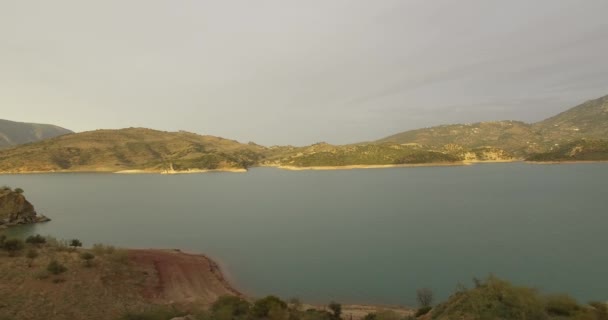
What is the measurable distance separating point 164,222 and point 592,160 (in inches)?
7829

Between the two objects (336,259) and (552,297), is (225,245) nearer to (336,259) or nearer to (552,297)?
(336,259)

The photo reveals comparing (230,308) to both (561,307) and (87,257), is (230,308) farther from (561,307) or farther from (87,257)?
(87,257)

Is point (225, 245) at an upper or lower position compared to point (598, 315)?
lower

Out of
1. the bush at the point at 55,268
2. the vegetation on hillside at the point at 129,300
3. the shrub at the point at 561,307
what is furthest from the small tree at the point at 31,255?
the shrub at the point at 561,307

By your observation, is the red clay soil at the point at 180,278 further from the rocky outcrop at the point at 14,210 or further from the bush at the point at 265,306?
the rocky outcrop at the point at 14,210

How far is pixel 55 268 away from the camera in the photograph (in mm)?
27719

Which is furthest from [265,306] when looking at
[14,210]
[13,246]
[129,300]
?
[14,210]

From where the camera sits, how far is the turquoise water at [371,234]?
34375 mm

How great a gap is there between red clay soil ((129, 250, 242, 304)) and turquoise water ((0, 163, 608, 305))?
2171 mm

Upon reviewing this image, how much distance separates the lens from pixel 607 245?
44562mm

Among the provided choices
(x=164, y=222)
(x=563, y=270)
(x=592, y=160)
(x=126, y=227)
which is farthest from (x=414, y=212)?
(x=592, y=160)

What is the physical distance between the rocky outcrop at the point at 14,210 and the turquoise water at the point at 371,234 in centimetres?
359

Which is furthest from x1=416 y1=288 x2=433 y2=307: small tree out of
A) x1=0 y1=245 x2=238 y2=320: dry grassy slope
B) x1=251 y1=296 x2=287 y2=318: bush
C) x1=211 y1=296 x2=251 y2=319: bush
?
x1=0 y1=245 x2=238 y2=320: dry grassy slope

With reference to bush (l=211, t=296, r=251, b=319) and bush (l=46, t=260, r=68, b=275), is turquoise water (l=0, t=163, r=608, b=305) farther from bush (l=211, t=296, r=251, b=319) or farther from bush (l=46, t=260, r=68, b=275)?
bush (l=46, t=260, r=68, b=275)
